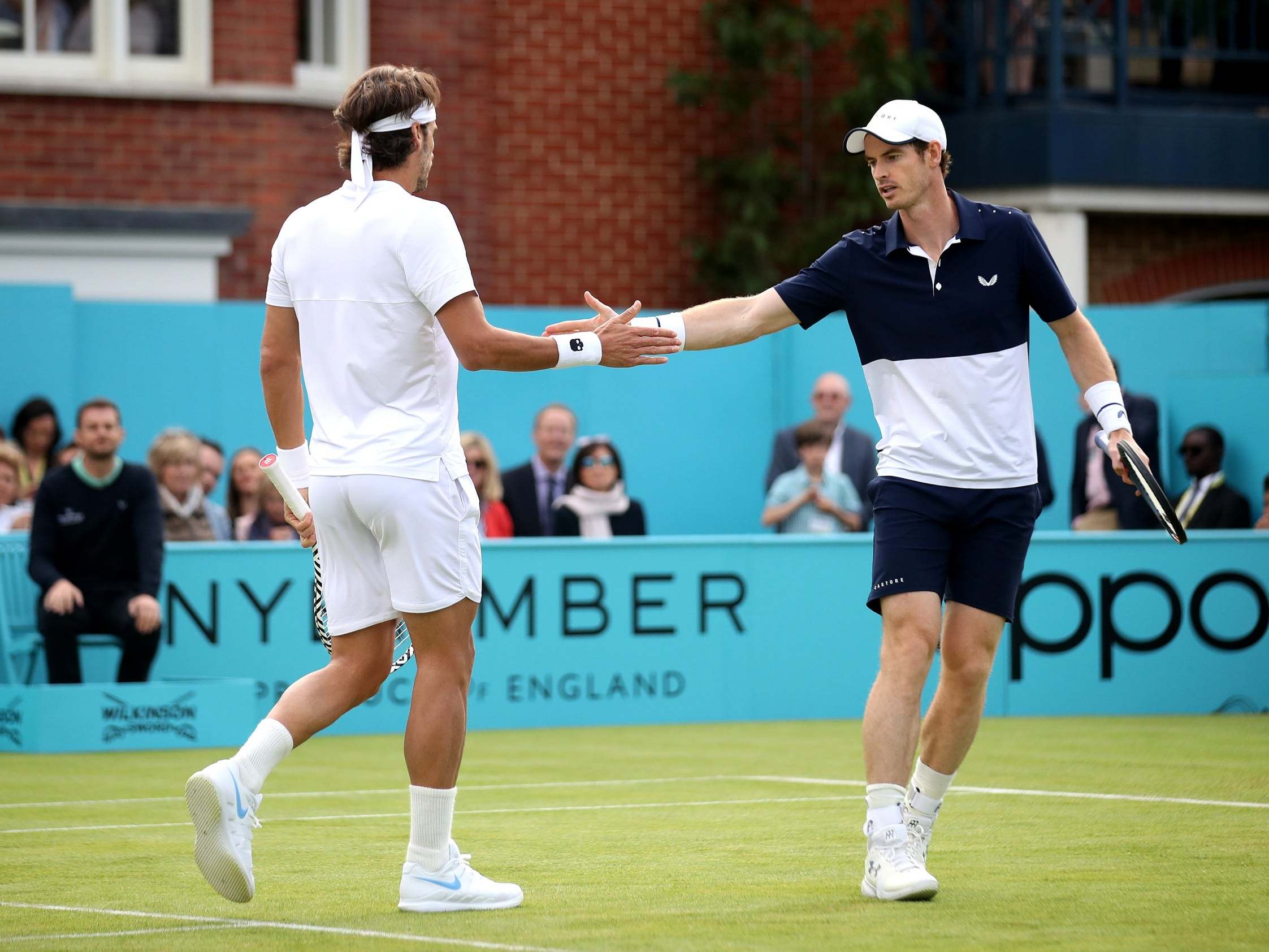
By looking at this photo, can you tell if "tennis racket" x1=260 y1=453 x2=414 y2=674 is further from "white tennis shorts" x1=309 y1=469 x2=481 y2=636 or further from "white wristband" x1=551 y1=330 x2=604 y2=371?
"white wristband" x1=551 y1=330 x2=604 y2=371

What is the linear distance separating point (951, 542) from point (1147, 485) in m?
0.56

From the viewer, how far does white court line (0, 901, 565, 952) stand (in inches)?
206

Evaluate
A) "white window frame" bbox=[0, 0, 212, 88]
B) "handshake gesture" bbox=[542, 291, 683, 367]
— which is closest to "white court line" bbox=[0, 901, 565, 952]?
"handshake gesture" bbox=[542, 291, 683, 367]

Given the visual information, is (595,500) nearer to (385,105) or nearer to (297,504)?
(297,504)

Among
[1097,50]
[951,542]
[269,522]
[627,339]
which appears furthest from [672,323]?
[1097,50]

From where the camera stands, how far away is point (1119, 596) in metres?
13.4

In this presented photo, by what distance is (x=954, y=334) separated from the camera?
630cm

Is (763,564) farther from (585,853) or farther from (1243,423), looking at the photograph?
(585,853)

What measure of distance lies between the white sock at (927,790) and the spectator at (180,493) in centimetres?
739

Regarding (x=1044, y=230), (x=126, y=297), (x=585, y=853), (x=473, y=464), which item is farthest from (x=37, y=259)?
(x=585, y=853)

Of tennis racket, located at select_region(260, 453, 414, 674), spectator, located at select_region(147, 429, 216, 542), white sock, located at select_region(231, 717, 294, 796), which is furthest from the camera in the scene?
spectator, located at select_region(147, 429, 216, 542)

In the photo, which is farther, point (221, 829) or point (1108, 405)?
point (1108, 405)

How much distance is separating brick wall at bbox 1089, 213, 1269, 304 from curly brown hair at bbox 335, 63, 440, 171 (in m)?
13.3

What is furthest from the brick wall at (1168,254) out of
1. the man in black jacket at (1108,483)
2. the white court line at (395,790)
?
the white court line at (395,790)
